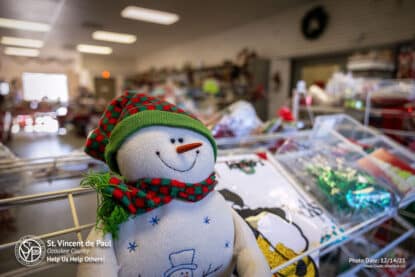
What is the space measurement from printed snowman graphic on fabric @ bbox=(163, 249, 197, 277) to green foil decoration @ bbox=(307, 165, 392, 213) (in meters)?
0.62

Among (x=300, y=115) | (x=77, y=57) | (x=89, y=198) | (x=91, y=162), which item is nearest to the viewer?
(x=89, y=198)

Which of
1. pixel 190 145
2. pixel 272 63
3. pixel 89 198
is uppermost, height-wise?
pixel 272 63

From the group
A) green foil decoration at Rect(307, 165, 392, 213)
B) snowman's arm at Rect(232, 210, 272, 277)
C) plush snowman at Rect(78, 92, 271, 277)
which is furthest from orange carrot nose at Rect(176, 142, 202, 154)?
green foil decoration at Rect(307, 165, 392, 213)

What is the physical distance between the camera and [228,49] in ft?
17.0

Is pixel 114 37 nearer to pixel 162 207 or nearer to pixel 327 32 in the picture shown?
pixel 327 32

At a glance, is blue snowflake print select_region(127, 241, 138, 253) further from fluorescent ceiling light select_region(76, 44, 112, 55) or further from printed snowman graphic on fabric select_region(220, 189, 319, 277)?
fluorescent ceiling light select_region(76, 44, 112, 55)

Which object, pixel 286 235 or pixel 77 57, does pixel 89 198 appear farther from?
pixel 77 57

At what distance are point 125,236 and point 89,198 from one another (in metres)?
0.26

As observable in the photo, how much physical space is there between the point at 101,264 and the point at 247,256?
309 mm

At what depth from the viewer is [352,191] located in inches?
34.6

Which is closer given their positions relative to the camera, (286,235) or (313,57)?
(286,235)

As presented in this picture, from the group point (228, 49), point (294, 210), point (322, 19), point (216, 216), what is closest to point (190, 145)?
point (216, 216)

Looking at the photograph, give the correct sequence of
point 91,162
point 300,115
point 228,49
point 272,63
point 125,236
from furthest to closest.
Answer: point 228,49, point 272,63, point 300,115, point 91,162, point 125,236

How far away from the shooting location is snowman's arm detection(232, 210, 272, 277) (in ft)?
1.77
